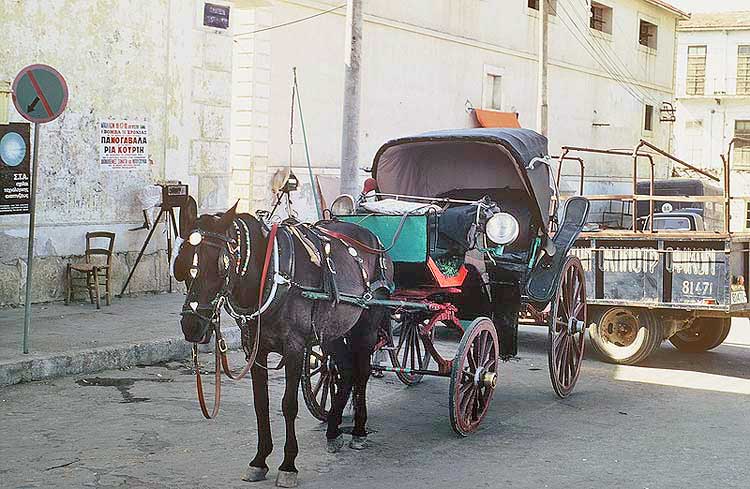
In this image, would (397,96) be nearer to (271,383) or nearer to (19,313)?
(19,313)

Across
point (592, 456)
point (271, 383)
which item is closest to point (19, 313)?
point (271, 383)

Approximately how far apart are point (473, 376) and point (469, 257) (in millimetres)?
995

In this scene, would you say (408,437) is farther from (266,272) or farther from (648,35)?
(648,35)

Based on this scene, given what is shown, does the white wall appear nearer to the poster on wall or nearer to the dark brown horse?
the poster on wall

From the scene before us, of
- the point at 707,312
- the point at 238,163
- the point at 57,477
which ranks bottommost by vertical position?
the point at 57,477

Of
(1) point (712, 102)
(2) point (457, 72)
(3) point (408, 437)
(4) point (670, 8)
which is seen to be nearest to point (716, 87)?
(1) point (712, 102)

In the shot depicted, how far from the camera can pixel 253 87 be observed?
1755cm

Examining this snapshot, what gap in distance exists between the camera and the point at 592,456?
23.1ft

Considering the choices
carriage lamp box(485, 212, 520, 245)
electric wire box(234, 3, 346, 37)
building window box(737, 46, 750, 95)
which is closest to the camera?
carriage lamp box(485, 212, 520, 245)

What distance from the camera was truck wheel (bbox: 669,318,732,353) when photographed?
11.4 m

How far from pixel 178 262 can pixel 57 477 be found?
4.88 feet

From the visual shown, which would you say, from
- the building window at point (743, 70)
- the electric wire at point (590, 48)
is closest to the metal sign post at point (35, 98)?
the electric wire at point (590, 48)

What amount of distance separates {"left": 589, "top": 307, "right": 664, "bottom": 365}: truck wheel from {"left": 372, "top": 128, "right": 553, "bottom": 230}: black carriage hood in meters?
2.22

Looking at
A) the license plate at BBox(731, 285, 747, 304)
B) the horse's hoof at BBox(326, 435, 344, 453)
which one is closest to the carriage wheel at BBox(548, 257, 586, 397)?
the license plate at BBox(731, 285, 747, 304)
